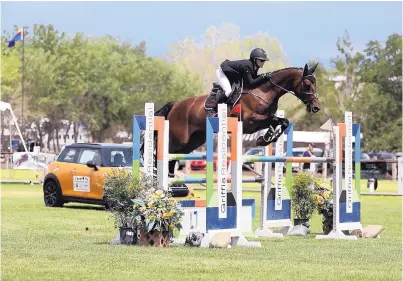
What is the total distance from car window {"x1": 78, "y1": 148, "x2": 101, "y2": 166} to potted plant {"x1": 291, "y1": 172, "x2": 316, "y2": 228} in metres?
7.42

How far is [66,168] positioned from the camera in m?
22.9

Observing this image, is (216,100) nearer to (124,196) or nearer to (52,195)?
(124,196)

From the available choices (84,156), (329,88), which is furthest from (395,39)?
(84,156)

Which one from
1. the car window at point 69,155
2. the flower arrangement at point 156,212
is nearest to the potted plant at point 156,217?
the flower arrangement at point 156,212

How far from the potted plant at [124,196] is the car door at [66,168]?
9.66m

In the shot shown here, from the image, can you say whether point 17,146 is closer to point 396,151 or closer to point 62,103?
point 62,103

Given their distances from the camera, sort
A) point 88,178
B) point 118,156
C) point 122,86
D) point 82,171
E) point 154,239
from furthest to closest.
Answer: point 122,86
point 118,156
point 82,171
point 88,178
point 154,239

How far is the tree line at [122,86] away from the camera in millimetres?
74062

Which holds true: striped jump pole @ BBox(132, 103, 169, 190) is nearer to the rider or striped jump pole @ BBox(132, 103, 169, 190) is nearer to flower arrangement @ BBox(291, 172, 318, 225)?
the rider

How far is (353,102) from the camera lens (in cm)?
7381

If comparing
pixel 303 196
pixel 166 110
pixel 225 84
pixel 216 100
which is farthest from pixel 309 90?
pixel 166 110

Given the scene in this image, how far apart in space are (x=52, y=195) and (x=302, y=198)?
27.1ft

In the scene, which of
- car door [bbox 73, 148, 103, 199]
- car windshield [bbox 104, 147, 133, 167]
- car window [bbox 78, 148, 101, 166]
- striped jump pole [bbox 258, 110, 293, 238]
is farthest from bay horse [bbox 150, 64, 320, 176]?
car window [bbox 78, 148, 101, 166]

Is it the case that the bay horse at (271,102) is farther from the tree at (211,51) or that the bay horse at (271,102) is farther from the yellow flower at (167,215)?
the tree at (211,51)
